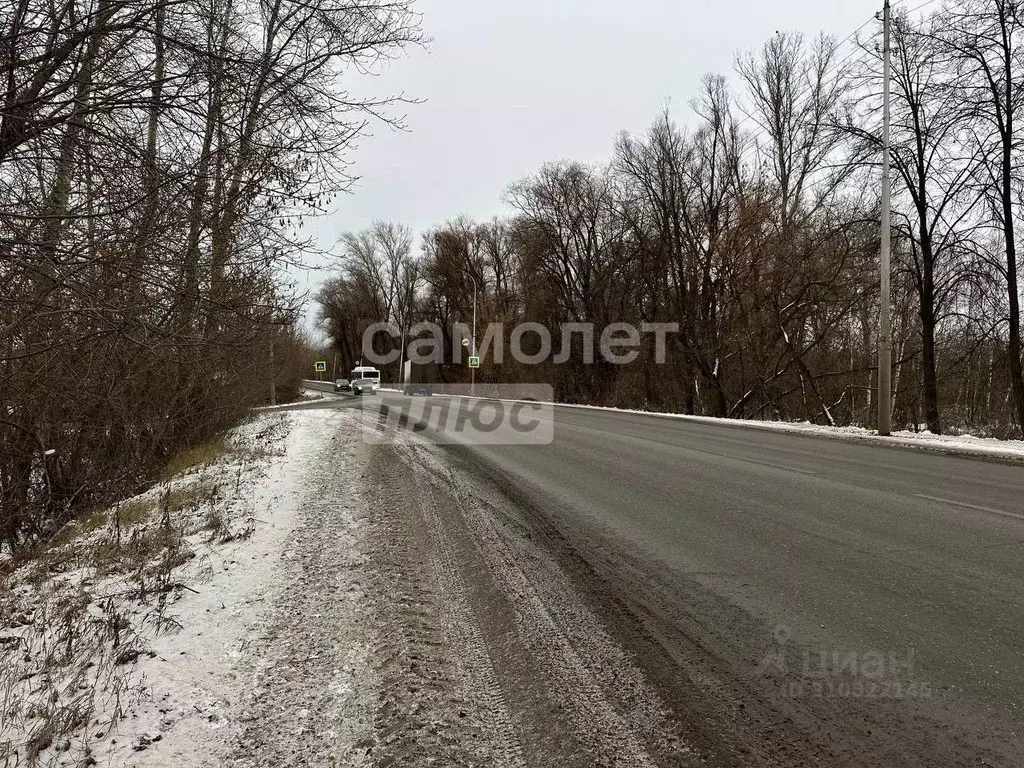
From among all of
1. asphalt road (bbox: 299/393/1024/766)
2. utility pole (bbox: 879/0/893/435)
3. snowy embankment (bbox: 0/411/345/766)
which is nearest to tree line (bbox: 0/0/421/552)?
snowy embankment (bbox: 0/411/345/766)

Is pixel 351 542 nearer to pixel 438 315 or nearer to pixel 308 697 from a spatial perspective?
pixel 308 697

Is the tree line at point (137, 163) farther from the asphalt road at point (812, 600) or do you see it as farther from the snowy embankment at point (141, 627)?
the asphalt road at point (812, 600)

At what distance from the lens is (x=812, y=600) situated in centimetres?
397

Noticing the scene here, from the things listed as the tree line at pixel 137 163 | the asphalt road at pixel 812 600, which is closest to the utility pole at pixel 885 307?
the asphalt road at pixel 812 600

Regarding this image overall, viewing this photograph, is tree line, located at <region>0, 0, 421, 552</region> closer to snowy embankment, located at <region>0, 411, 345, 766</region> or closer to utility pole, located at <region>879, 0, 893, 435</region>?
snowy embankment, located at <region>0, 411, 345, 766</region>

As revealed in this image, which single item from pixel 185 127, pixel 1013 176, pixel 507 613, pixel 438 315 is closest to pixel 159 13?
pixel 185 127

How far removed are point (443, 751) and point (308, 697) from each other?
Answer: 2.62ft

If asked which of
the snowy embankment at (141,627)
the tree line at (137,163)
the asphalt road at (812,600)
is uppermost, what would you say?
the tree line at (137,163)

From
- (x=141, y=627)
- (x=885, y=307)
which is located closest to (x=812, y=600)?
(x=141, y=627)

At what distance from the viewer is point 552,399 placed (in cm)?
3778

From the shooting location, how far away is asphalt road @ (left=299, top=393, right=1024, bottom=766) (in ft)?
8.54

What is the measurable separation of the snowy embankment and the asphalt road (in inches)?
87.4

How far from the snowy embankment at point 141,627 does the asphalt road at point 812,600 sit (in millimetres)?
2220

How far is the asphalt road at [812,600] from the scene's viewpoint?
2.60 meters
